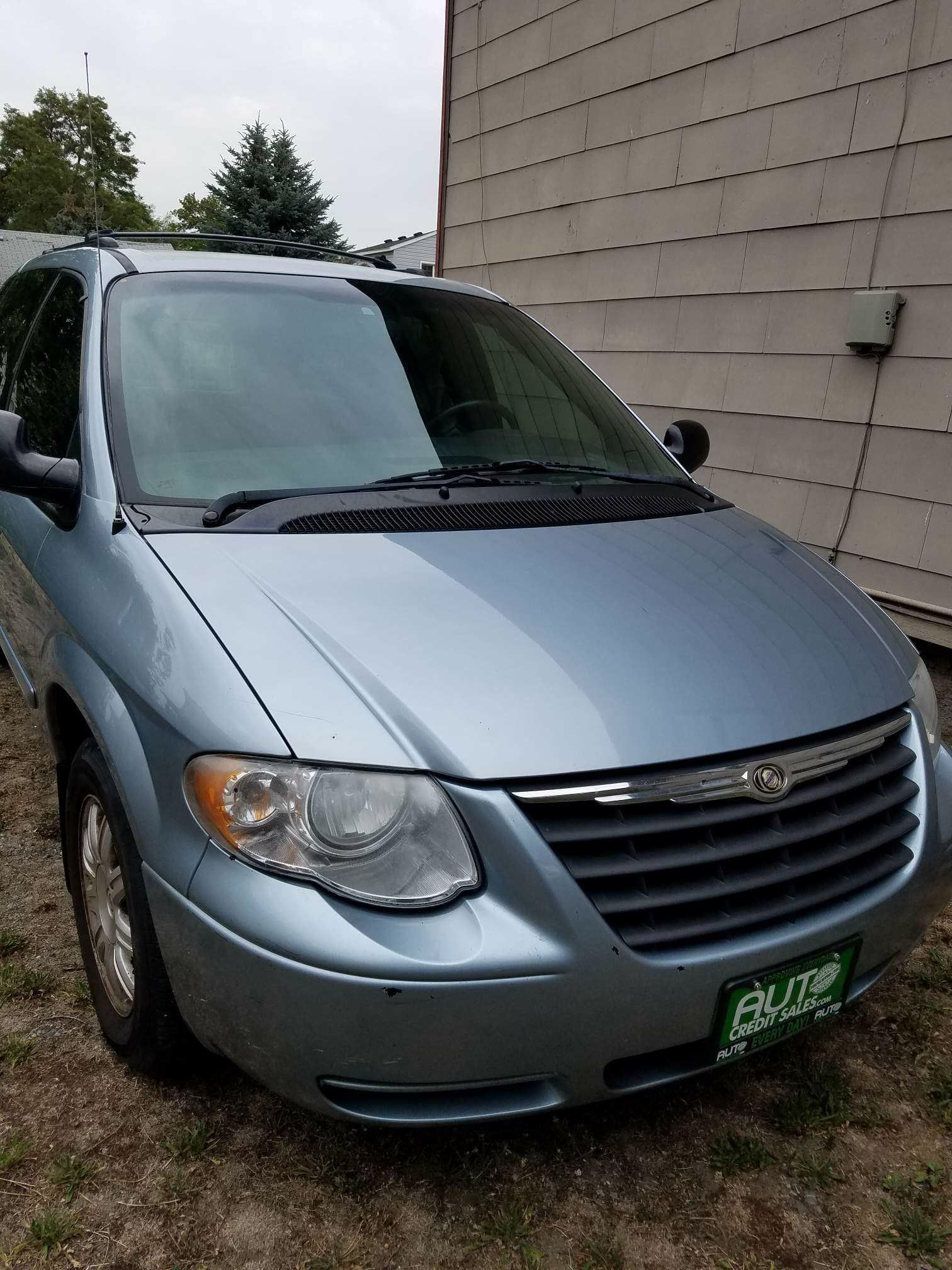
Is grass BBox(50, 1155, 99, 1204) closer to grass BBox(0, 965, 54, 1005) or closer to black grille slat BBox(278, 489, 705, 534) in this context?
grass BBox(0, 965, 54, 1005)

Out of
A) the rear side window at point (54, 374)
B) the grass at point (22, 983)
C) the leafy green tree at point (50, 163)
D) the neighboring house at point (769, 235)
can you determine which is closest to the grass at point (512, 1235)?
the grass at point (22, 983)

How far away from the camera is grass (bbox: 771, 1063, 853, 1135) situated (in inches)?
77.3

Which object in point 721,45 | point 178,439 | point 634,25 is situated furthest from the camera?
point 634,25

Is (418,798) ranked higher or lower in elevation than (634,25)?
lower

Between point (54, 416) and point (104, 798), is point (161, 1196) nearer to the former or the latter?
point (104, 798)

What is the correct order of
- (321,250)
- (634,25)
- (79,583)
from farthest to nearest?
1. (634,25)
2. (321,250)
3. (79,583)

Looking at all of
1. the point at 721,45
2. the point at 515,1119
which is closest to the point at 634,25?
the point at 721,45

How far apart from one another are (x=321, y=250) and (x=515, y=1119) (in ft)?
10.1

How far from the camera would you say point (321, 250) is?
3510mm

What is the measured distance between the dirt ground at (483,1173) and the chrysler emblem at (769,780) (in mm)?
787

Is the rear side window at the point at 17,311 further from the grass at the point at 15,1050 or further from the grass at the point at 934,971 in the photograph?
the grass at the point at 934,971

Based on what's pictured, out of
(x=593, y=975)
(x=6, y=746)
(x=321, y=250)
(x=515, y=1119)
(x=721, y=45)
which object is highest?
(x=721, y=45)

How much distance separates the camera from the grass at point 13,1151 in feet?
5.82

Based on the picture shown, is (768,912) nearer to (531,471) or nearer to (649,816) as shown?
(649,816)
